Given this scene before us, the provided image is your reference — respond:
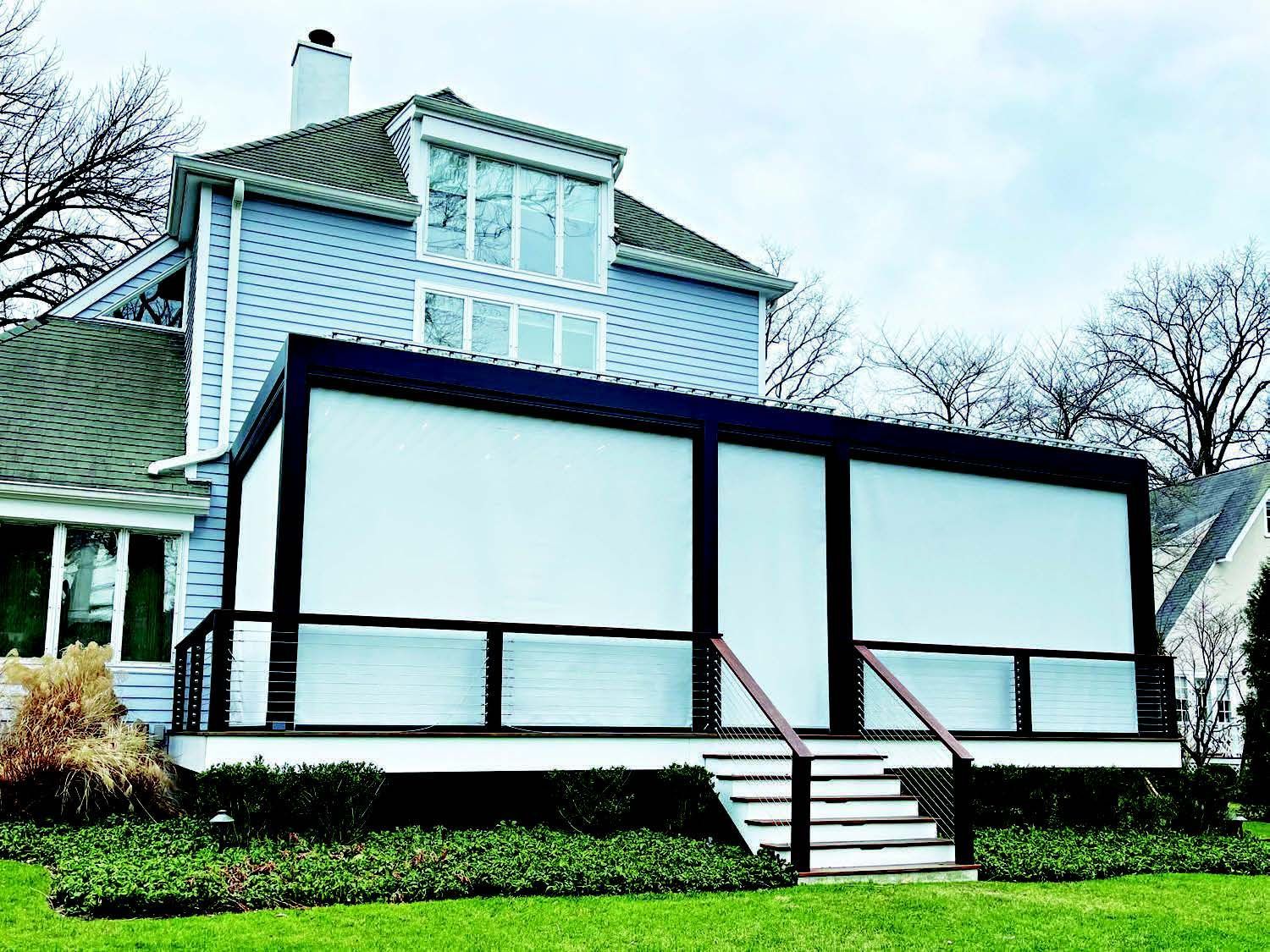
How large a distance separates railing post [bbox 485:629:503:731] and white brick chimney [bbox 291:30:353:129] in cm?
1024

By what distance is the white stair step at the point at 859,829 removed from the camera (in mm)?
8789

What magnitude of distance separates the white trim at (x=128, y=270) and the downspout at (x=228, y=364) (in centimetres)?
163

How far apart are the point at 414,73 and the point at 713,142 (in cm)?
716

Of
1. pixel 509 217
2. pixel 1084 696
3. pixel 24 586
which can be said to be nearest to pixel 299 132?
pixel 509 217

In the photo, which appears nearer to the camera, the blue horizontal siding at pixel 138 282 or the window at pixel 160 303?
the blue horizontal siding at pixel 138 282

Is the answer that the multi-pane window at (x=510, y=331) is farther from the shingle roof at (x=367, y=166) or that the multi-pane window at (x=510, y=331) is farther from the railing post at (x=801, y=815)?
the railing post at (x=801, y=815)

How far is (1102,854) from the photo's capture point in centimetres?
963

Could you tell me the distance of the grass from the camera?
609cm

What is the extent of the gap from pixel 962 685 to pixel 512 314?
6818mm

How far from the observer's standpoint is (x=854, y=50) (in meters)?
21.0

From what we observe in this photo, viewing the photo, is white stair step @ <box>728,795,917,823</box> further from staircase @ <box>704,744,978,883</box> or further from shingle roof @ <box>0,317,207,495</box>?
shingle roof @ <box>0,317,207,495</box>

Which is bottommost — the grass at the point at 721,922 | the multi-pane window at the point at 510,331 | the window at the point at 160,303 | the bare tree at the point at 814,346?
the grass at the point at 721,922

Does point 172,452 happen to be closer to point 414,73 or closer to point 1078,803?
point 1078,803

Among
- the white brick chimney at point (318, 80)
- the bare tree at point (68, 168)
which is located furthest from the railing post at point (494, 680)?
the bare tree at point (68, 168)
